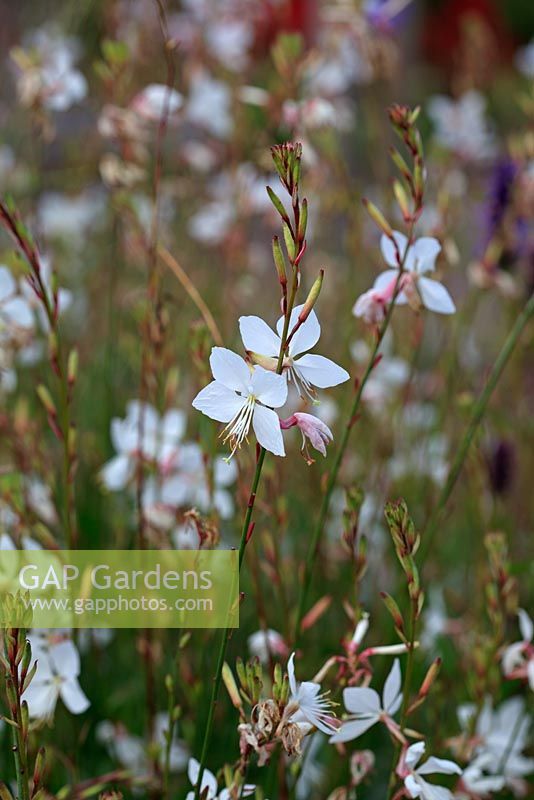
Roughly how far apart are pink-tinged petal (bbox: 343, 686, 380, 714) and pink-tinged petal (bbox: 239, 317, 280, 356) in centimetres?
25

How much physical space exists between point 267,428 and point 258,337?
61mm

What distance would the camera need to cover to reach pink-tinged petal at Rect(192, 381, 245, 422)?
60 cm

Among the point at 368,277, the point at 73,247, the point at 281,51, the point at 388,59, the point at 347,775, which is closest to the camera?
the point at 347,775

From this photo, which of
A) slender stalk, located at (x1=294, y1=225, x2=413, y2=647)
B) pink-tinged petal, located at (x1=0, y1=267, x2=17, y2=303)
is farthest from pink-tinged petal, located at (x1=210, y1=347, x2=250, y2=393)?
pink-tinged petal, located at (x1=0, y1=267, x2=17, y2=303)

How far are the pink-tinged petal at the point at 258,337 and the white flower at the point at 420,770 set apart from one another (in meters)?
0.28

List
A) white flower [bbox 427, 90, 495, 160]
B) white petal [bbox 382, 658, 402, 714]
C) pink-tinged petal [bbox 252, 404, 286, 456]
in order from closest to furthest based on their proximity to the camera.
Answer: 1. pink-tinged petal [bbox 252, 404, 286, 456]
2. white petal [bbox 382, 658, 402, 714]
3. white flower [bbox 427, 90, 495, 160]

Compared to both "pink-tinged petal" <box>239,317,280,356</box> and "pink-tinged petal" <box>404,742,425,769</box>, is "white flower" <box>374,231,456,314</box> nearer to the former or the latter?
"pink-tinged petal" <box>239,317,280,356</box>

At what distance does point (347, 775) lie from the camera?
91 cm

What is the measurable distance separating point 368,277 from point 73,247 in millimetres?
723

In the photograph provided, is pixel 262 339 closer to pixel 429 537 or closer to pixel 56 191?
pixel 429 537

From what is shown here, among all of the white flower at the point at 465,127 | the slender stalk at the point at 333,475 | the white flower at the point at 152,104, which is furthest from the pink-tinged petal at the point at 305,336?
the white flower at the point at 465,127

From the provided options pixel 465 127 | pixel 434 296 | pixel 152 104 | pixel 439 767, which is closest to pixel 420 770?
pixel 439 767

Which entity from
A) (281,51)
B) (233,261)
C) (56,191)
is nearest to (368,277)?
(233,261)

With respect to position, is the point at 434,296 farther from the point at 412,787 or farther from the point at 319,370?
the point at 412,787
